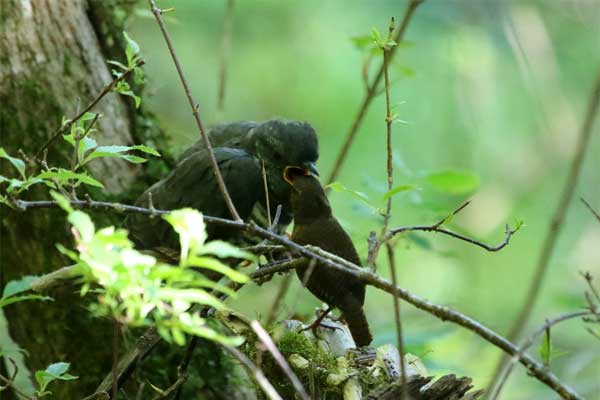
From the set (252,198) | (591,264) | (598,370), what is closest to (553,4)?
(591,264)

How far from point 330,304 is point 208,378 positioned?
37.5 inches

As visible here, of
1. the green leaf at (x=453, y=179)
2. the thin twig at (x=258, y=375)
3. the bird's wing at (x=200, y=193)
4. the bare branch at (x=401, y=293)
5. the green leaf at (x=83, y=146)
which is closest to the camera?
the thin twig at (x=258, y=375)

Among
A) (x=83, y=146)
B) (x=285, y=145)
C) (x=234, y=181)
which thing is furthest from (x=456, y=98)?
(x=83, y=146)

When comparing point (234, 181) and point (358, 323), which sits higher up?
point (234, 181)

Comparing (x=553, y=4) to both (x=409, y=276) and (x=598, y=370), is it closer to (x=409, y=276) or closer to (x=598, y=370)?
(x=409, y=276)

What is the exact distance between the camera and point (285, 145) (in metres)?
2.73

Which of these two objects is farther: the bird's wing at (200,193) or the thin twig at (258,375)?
the bird's wing at (200,193)

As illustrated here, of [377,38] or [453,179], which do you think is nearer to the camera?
[377,38]

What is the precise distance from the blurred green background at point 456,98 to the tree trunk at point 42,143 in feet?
9.06

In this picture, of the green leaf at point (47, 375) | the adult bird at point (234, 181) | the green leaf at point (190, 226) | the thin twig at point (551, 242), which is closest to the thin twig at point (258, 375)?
the green leaf at point (190, 226)

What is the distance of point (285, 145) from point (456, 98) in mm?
3631

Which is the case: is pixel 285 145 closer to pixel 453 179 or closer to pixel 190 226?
pixel 453 179

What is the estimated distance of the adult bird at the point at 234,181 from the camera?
8.75ft

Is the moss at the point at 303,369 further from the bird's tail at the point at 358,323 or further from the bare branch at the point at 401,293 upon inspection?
the bare branch at the point at 401,293
